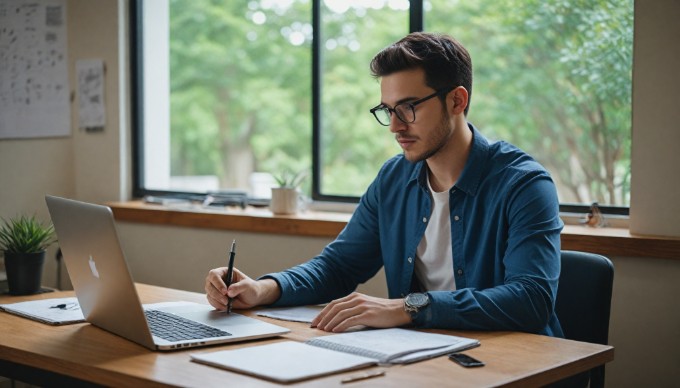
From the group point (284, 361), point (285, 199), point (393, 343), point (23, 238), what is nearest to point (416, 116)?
point (393, 343)

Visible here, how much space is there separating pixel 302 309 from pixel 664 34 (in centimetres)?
136

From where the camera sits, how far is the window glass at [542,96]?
5.31 meters

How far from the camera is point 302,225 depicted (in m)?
3.30

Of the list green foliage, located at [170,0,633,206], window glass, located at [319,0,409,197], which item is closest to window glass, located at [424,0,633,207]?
green foliage, located at [170,0,633,206]

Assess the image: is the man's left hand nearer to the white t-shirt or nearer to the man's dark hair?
the white t-shirt

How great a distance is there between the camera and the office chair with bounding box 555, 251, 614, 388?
206cm

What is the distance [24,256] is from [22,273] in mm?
50

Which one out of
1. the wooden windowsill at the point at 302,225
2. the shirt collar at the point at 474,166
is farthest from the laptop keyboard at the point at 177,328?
the wooden windowsill at the point at 302,225

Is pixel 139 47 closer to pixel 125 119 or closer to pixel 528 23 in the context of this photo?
pixel 125 119

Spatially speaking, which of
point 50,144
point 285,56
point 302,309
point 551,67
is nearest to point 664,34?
point 302,309

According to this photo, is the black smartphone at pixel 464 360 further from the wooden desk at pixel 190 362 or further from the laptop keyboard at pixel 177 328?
the laptop keyboard at pixel 177 328

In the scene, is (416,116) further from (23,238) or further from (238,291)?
(23,238)

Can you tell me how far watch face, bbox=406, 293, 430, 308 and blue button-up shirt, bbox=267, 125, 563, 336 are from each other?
13 millimetres

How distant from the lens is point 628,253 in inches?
103
